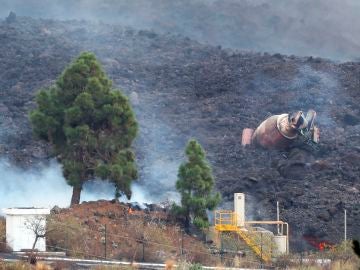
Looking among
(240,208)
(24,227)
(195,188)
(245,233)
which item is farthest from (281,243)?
(24,227)

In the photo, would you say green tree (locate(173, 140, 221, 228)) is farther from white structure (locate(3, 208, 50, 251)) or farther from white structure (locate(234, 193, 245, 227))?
white structure (locate(3, 208, 50, 251))

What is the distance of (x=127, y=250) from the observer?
32.8 meters

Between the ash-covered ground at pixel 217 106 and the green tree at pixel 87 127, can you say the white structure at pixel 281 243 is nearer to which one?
the ash-covered ground at pixel 217 106

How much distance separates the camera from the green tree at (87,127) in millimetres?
38844

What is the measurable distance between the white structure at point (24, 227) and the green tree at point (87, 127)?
6642 millimetres

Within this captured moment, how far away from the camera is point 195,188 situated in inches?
1492

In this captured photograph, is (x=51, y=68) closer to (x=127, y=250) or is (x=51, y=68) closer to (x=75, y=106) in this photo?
(x=75, y=106)

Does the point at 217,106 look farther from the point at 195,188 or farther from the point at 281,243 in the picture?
the point at 281,243

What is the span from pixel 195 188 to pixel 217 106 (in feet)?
86.3

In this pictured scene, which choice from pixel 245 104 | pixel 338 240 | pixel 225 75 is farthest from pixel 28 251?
pixel 225 75

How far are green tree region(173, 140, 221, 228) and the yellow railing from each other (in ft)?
2.23

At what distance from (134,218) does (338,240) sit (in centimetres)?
778

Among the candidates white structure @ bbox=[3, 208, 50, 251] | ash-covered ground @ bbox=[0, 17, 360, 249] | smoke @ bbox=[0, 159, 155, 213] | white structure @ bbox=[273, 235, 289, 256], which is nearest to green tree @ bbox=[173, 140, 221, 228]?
white structure @ bbox=[273, 235, 289, 256]

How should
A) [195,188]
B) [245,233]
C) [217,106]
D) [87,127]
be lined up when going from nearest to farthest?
[245,233] < [195,188] < [87,127] < [217,106]
